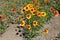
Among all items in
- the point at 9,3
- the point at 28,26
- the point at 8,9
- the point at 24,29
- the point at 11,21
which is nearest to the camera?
the point at 28,26

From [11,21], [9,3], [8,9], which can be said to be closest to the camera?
[11,21]

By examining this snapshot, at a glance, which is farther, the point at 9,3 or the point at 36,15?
the point at 9,3

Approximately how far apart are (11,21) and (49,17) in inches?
39.0

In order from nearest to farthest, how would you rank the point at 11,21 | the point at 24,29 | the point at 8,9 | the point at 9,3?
→ the point at 24,29, the point at 11,21, the point at 8,9, the point at 9,3

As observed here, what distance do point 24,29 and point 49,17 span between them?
827 mm

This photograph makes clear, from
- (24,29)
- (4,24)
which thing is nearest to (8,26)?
(4,24)

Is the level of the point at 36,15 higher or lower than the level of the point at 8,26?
higher

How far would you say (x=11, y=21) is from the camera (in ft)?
17.7

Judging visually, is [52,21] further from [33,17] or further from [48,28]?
[33,17]

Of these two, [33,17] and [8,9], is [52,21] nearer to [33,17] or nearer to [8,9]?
[33,17]

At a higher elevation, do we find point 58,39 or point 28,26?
point 28,26

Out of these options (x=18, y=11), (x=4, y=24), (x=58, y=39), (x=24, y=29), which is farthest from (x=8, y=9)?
(x=58, y=39)

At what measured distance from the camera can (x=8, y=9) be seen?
5.82 m

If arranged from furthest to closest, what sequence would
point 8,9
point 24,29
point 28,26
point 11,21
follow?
point 8,9 → point 11,21 → point 24,29 → point 28,26
